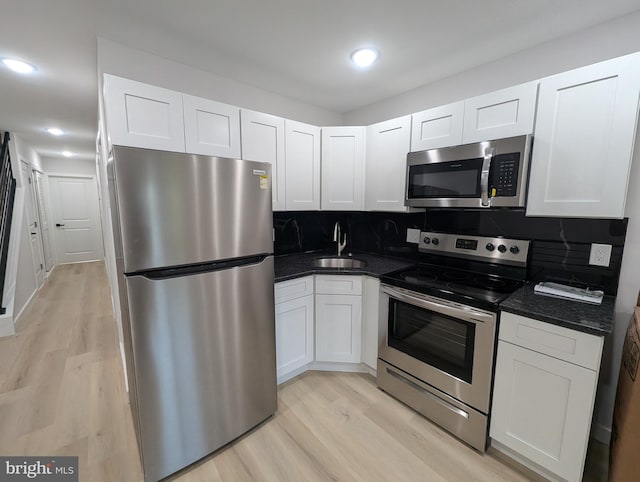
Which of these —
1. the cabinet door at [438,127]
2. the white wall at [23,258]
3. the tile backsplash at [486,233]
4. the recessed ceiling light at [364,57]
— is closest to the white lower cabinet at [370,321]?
the tile backsplash at [486,233]

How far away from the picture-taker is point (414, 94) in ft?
7.94

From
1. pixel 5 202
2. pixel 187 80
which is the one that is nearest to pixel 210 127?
pixel 187 80

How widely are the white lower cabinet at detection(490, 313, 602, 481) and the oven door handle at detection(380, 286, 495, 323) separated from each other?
0.09 metres

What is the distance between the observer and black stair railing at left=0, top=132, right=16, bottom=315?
3.21 m

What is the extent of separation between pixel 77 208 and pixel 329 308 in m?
7.38

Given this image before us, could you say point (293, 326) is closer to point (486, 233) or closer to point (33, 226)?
point (486, 233)

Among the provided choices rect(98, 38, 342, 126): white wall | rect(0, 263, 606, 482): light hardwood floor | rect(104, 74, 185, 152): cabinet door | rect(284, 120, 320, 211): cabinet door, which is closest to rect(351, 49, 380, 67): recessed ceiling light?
rect(284, 120, 320, 211): cabinet door

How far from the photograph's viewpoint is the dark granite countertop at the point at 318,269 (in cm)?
211

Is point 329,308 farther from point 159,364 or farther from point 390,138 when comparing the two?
point 390,138

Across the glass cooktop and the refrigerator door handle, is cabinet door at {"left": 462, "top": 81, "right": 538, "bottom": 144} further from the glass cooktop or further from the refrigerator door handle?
the refrigerator door handle

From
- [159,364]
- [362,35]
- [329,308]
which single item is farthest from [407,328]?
[362,35]

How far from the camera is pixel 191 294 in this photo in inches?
55.4

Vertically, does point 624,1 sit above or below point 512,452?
above

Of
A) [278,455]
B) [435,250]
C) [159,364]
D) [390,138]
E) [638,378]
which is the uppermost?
[390,138]
